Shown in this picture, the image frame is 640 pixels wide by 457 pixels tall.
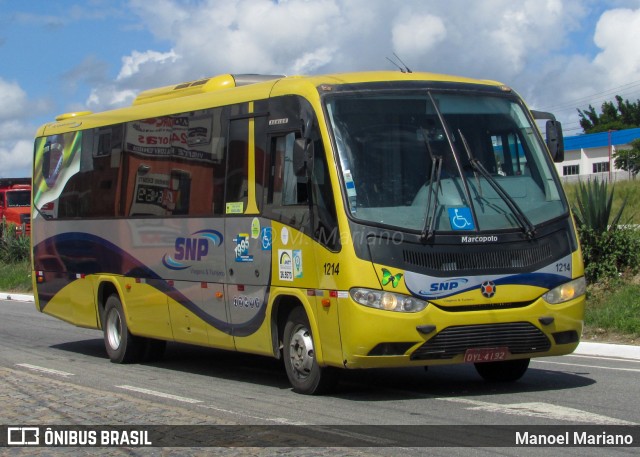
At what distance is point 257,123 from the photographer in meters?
11.6

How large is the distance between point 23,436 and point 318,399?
120 inches

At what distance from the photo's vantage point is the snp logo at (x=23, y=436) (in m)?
8.20

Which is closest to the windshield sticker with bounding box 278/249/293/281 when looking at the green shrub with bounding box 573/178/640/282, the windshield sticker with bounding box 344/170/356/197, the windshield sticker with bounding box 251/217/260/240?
the windshield sticker with bounding box 251/217/260/240

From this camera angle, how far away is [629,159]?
6925cm

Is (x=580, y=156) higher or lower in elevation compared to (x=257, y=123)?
higher

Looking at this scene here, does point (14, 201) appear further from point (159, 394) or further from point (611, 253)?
point (159, 394)

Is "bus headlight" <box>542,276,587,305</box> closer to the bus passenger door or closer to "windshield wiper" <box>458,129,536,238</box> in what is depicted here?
"windshield wiper" <box>458,129,536,238</box>

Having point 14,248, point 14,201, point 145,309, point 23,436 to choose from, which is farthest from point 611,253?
point 14,201

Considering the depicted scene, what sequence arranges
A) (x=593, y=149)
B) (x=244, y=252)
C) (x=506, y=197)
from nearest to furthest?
Result: 1. (x=506, y=197)
2. (x=244, y=252)
3. (x=593, y=149)

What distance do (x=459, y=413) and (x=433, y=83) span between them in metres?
3.46

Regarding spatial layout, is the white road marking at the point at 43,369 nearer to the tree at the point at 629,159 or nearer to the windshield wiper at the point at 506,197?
the windshield wiper at the point at 506,197

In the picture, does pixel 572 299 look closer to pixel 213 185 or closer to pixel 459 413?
pixel 459 413

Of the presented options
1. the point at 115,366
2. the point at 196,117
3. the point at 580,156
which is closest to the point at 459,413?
the point at 196,117

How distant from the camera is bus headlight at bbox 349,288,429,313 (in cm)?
970
